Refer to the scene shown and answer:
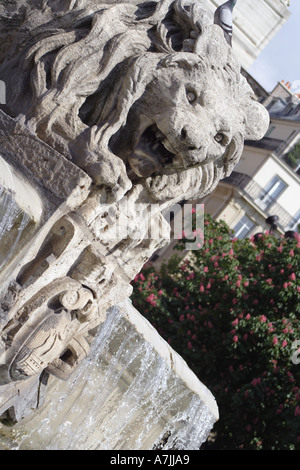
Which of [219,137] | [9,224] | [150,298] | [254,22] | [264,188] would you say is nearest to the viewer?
[9,224]

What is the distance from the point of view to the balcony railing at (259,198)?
23.2 m

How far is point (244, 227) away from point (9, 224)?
20653mm

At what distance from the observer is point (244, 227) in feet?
76.1

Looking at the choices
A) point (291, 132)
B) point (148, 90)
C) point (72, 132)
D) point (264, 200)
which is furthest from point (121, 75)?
point (291, 132)

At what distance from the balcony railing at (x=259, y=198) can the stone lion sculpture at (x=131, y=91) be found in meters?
19.6

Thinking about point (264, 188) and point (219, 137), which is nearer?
point (219, 137)

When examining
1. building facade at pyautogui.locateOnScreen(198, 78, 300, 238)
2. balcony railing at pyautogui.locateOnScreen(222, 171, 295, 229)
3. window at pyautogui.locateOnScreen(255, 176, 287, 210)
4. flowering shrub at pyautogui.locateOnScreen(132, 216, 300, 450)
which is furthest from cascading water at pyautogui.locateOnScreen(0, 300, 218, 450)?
Answer: window at pyautogui.locateOnScreen(255, 176, 287, 210)

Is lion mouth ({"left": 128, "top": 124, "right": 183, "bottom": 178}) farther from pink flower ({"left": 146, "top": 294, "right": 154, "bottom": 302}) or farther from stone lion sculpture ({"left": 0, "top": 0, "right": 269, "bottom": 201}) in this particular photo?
pink flower ({"left": 146, "top": 294, "right": 154, "bottom": 302})

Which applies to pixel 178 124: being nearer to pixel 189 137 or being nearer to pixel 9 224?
pixel 189 137

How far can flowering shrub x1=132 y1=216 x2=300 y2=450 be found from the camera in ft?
26.0

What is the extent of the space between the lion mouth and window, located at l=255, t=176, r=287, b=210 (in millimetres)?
20292

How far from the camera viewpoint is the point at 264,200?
77.4 feet

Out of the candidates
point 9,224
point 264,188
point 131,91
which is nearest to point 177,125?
point 131,91

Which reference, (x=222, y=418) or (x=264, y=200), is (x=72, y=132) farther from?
(x=264, y=200)
